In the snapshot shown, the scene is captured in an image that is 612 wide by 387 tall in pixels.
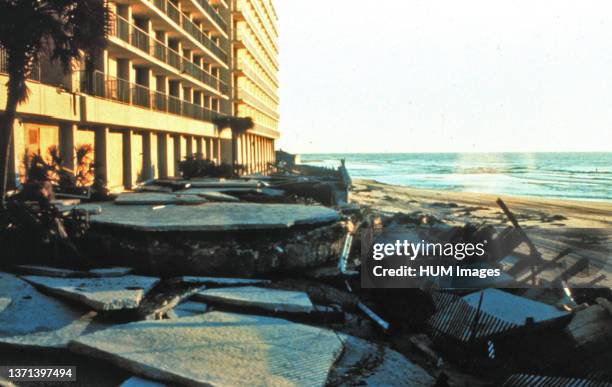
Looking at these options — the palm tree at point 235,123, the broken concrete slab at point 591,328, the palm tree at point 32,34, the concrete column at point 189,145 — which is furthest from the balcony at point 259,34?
the broken concrete slab at point 591,328

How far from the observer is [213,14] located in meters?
39.2

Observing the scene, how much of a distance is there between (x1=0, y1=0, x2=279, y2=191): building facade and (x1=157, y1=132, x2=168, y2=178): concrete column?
5 centimetres

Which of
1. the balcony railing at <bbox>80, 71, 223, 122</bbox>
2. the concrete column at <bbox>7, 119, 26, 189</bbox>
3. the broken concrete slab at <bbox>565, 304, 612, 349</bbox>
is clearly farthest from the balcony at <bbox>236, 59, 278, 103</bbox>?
the broken concrete slab at <bbox>565, 304, 612, 349</bbox>

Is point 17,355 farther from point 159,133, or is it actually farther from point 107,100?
point 159,133

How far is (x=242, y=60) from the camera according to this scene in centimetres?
4909

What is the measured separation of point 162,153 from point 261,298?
2457 cm

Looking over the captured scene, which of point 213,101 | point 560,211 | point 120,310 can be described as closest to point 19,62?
point 120,310

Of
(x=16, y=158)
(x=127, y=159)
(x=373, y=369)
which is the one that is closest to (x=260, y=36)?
(x=127, y=159)

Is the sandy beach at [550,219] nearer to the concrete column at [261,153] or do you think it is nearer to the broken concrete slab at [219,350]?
the broken concrete slab at [219,350]

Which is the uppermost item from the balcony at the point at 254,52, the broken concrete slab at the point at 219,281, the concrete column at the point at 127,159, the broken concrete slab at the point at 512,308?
the balcony at the point at 254,52

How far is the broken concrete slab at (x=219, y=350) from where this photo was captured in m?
4.34

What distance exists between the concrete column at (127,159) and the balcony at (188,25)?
6.58 metres

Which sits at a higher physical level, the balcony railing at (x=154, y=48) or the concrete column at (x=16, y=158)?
the balcony railing at (x=154, y=48)

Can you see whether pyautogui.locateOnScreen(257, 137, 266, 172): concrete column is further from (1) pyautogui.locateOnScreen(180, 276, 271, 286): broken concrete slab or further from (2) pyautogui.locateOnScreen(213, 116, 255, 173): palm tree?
(1) pyautogui.locateOnScreen(180, 276, 271, 286): broken concrete slab
